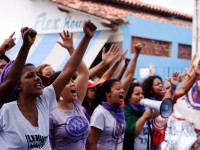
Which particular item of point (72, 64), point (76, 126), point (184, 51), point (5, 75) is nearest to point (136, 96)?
point (76, 126)

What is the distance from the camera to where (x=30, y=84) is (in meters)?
2.67

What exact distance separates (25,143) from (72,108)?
0.94 metres

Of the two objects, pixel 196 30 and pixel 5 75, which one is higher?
pixel 196 30

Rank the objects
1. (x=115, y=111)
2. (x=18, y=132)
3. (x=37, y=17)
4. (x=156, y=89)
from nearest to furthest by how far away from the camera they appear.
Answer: (x=18, y=132)
(x=115, y=111)
(x=156, y=89)
(x=37, y=17)

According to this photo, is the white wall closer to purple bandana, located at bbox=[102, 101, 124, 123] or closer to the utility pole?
the utility pole

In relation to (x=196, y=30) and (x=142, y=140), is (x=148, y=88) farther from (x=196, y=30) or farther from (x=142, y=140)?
(x=196, y=30)

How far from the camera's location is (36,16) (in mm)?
10398

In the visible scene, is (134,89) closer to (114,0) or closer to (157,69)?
(157,69)

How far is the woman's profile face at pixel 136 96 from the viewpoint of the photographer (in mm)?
4453

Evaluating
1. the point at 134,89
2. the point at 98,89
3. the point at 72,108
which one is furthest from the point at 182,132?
the point at 72,108

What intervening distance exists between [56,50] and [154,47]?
242cm

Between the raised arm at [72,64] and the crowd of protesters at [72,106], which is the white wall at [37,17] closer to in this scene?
the crowd of protesters at [72,106]

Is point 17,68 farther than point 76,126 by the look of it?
No

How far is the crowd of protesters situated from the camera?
252cm
